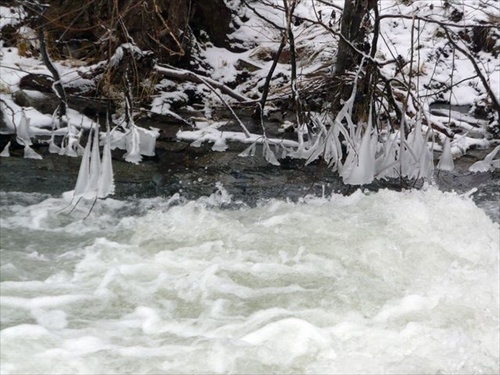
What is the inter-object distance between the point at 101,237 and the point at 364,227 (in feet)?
6.52

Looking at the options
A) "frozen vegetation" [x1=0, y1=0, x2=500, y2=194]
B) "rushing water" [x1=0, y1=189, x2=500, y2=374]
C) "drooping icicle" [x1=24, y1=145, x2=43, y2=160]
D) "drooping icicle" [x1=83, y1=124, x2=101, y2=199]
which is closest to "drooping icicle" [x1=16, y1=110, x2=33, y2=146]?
"frozen vegetation" [x1=0, y1=0, x2=500, y2=194]

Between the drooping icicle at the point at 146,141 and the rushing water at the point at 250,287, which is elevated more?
Answer: the drooping icicle at the point at 146,141

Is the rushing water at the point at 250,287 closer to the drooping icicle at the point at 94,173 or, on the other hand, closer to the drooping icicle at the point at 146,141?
the drooping icicle at the point at 94,173

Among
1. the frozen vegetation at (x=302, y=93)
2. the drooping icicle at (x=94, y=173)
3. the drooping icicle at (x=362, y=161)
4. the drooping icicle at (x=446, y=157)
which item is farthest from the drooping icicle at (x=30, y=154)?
the drooping icicle at (x=446, y=157)

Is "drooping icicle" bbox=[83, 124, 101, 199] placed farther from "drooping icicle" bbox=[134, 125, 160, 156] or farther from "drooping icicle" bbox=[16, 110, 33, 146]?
"drooping icicle" bbox=[16, 110, 33, 146]

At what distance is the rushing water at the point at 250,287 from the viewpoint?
2748 millimetres

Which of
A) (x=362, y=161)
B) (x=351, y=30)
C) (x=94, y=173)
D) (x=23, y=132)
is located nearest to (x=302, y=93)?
(x=351, y=30)

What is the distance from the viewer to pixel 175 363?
106 inches

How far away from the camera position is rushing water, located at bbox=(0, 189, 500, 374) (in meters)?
2.75

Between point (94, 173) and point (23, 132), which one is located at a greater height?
point (94, 173)

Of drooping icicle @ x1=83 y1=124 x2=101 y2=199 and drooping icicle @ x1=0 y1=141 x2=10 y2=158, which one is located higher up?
drooping icicle @ x1=83 y1=124 x2=101 y2=199

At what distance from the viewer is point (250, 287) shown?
3549mm

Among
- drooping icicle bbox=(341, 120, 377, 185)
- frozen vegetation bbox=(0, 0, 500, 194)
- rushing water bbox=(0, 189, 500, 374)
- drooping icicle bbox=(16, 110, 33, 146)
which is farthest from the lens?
drooping icicle bbox=(16, 110, 33, 146)

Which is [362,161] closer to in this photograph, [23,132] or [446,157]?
[446,157]
